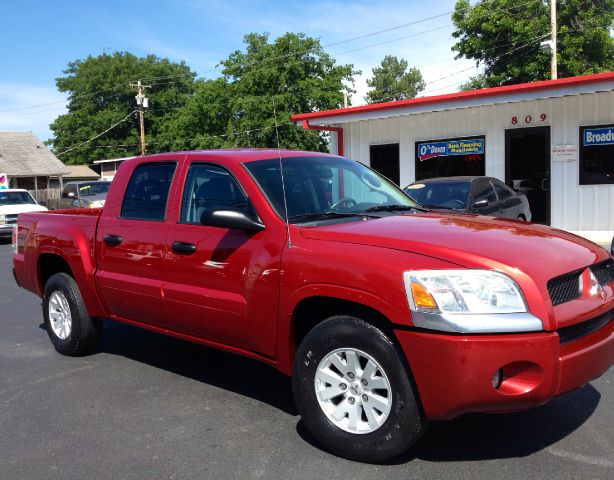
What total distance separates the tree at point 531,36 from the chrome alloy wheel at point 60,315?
29838 millimetres

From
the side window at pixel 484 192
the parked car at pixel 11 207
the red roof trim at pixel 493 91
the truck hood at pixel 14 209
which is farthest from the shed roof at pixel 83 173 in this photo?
the side window at pixel 484 192

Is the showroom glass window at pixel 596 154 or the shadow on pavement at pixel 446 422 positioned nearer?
the shadow on pavement at pixel 446 422

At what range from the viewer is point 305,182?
4.32 metres

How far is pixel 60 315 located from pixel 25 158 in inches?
1918

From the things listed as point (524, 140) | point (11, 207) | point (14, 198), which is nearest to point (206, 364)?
point (524, 140)

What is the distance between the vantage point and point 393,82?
7981cm

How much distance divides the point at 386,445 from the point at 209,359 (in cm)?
261

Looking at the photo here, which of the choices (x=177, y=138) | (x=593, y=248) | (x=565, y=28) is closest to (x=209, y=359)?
(x=593, y=248)

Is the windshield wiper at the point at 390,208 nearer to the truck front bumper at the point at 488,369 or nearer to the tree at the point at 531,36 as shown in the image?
the truck front bumper at the point at 488,369

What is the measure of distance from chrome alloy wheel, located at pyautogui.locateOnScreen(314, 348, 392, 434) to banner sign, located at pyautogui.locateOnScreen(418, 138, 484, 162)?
13.4m

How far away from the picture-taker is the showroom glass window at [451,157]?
51.8 feet

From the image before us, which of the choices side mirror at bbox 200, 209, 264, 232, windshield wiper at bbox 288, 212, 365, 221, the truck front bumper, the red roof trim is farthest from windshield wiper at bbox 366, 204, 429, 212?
the red roof trim

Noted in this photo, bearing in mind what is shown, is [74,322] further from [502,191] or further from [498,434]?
[502,191]

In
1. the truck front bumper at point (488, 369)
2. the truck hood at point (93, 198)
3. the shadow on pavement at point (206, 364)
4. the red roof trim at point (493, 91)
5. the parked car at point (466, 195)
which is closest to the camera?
the truck front bumper at point (488, 369)
